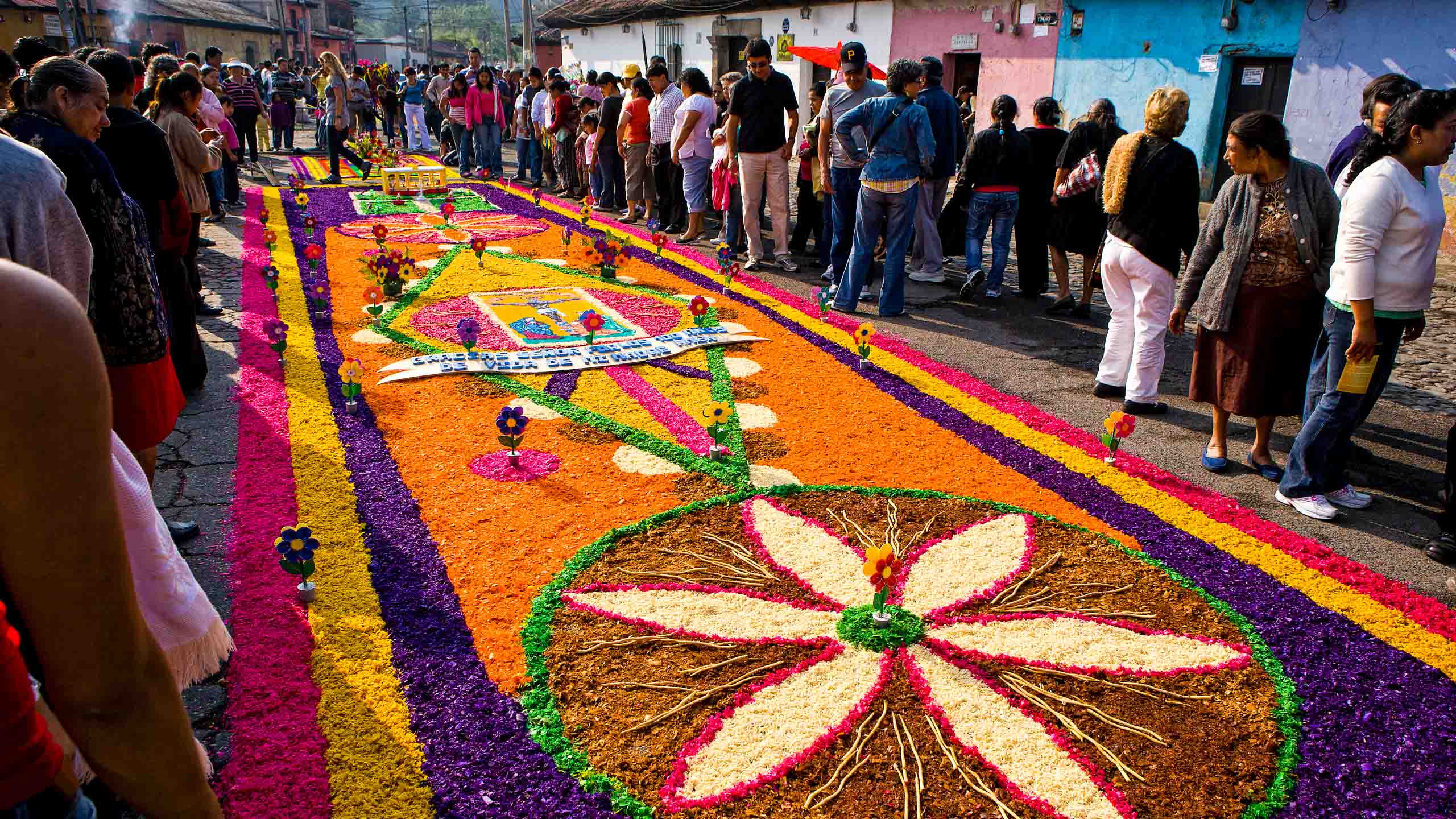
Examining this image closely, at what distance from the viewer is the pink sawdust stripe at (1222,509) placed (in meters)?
3.53

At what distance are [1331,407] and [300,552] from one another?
13.7 ft

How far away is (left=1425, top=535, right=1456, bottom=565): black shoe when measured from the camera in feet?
12.6

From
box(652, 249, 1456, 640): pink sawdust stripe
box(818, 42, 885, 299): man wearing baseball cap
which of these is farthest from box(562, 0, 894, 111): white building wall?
box(652, 249, 1456, 640): pink sawdust stripe

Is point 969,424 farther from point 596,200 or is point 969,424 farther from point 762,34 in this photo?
point 762,34

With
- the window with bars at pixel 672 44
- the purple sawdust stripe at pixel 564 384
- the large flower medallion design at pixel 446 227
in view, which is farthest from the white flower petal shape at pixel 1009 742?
the window with bars at pixel 672 44

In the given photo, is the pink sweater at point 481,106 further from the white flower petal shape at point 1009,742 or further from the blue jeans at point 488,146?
the white flower petal shape at point 1009,742

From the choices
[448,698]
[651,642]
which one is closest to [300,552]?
[448,698]

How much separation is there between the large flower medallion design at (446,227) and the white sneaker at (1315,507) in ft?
26.5

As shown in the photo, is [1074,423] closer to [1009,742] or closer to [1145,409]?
[1145,409]

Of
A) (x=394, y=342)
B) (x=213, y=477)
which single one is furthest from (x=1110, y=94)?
(x=213, y=477)

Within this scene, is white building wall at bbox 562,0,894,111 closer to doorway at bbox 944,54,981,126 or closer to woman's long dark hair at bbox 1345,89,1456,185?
doorway at bbox 944,54,981,126

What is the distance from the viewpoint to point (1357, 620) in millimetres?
3420

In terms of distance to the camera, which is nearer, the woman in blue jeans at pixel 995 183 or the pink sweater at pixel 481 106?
the woman in blue jeans at pixel 995 183

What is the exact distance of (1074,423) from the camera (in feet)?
17.5
